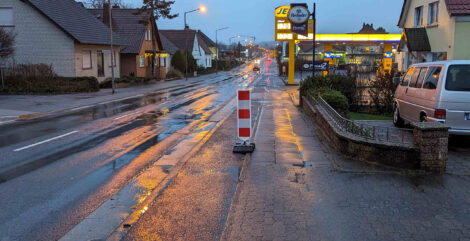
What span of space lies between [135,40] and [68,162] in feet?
127

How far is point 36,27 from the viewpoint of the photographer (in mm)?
31016

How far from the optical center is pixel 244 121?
9.08 metres

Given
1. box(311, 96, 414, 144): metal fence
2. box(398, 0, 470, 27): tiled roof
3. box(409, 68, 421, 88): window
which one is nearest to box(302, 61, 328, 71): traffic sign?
box(398, 0, 470, 27): tiled roof

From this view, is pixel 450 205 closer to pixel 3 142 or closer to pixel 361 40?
pixel 3 142

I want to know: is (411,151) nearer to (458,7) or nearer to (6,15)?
(458,7)

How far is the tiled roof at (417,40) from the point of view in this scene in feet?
70.6


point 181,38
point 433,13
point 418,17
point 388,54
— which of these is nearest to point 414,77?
point 433,13

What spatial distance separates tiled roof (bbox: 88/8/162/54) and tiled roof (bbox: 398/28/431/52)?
1150 inches

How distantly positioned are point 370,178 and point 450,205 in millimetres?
1425

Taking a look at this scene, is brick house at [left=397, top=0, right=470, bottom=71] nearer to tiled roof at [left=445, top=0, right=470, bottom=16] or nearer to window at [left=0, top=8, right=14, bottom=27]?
tiled roof at [left=445, top=0, right=470, bottom=16]

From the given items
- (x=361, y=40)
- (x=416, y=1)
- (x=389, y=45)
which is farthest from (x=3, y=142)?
(x=389, y=45)

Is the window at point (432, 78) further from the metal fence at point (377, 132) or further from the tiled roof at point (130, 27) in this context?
the tiled roof at point (130, 27)

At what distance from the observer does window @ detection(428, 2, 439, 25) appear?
20.9 metres

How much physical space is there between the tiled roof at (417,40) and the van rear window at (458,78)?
44.8 ft
